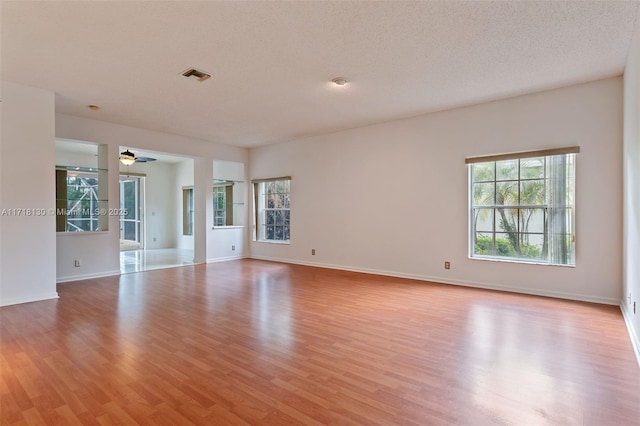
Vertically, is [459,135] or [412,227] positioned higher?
[459,135]

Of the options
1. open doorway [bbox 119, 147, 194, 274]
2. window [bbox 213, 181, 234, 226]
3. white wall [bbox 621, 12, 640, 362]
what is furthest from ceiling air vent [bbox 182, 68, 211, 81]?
open doorway [bbox 119, 147, 194, 274]

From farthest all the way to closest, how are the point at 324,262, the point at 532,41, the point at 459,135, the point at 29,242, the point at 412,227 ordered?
1. the point at 324,262
2. the point at 412,227
3. the point at 459,135
4. the point at 29,242
5. the point at 532,41

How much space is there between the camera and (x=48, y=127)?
4.31 meters

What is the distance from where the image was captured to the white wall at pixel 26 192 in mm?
3994

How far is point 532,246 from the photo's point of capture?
455 centimetres

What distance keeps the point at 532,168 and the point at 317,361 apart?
3.92 metres

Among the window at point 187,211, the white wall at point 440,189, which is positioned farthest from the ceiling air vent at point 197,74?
the window at point 187,211

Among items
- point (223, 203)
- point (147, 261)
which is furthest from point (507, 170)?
point (147, 261)

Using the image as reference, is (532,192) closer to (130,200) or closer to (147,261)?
(147,261)

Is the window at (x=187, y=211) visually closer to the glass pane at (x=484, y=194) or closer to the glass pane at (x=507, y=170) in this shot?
the glass pane at (x=484, y=194)

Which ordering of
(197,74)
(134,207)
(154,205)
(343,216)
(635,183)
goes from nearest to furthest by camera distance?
(635,183), (197,74), (343,216), (134,207), (154,205)

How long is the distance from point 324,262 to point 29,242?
4589 mm

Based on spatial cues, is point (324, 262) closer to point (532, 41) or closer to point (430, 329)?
point (430, 329)

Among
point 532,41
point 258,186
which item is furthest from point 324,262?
point 532,41
